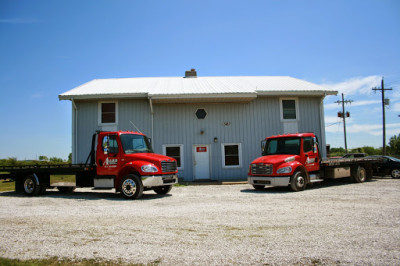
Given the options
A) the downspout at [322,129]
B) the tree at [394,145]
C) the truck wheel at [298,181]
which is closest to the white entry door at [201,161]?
the truck wheel at [298,181]

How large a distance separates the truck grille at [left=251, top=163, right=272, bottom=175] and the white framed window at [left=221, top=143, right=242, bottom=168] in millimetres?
5727

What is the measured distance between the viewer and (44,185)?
37.9ft

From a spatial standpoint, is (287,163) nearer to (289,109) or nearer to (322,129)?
(289,109)

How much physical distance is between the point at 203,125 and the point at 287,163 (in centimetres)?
721

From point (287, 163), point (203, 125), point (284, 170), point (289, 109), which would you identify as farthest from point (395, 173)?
point (203, 125)

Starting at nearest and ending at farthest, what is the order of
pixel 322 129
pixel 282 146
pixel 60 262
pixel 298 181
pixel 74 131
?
pixel 60 262
pixel 298 181
pixel 282 146
pixel 74 131
pixel 322 129

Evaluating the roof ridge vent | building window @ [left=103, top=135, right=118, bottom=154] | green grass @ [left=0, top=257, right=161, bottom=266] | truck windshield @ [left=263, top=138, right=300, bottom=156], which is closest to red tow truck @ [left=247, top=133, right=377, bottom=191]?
truck windshield @ [left=263, top=138, right=300, bottom=156]

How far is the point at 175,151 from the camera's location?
57.0 ft

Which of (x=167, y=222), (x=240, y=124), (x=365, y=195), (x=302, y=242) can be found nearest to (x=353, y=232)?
(x=302, y=242)

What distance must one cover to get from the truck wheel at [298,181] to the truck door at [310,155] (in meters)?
0.60

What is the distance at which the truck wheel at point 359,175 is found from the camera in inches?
550

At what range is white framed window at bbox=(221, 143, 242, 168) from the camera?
1752cm

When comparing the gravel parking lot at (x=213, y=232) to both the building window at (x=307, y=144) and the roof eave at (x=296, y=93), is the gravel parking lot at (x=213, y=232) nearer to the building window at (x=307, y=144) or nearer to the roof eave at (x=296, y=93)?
the building window at (x=307, y=144)

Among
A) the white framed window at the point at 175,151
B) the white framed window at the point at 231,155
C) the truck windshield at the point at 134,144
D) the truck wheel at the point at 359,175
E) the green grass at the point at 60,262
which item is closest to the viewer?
the green grass at the point at 60,262
